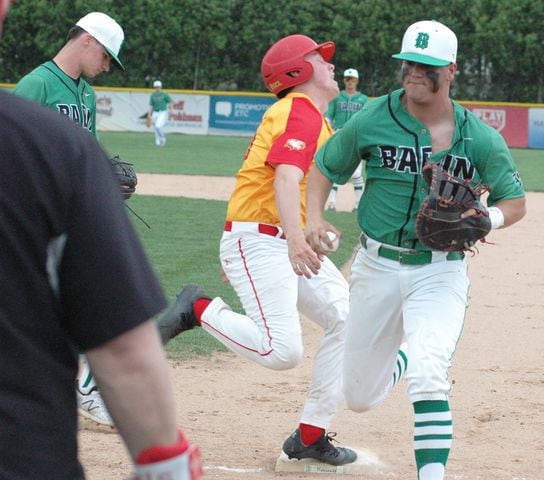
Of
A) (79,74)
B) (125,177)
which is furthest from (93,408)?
(79,74)

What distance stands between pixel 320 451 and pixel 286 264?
909 millimetres

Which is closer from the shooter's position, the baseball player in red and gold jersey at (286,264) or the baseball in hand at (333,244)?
the baseball in hand at (333,244)

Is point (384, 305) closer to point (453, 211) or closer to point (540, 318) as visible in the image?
point (453, 211)

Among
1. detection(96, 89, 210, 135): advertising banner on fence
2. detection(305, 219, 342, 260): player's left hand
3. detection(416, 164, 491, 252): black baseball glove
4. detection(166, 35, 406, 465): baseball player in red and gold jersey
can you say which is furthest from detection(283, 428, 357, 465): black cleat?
detection(96, 89, 210, 135): advertising banner on fence

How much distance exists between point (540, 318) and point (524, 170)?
17430 mm

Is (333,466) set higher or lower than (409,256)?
lower

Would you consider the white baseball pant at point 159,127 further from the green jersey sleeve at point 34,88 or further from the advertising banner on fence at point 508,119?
the green jersey sleeve at point 34,88

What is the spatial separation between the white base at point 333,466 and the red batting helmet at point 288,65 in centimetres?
180

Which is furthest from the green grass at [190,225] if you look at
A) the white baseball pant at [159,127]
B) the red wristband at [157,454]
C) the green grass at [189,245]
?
the red wristband at [157,454]

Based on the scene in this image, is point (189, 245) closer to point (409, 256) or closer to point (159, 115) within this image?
point (409, 256)

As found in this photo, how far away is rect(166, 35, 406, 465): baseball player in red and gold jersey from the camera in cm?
529

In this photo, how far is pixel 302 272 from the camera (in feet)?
16.5

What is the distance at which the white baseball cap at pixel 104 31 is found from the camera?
604 cm

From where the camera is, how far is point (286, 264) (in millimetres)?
5398
